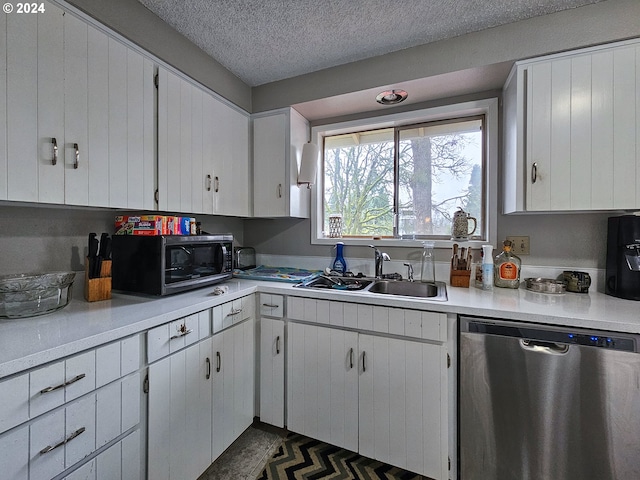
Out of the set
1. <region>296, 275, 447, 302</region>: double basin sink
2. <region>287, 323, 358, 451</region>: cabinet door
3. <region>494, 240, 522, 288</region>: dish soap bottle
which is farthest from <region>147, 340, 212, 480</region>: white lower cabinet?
<region>494, 240, 522, 288</region>: dish soap bottle

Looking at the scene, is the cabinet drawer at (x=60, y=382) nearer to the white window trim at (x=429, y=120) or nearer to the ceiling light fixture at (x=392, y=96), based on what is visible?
the white window trim at (x=429, y=120)

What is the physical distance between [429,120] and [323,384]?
6.38 ft

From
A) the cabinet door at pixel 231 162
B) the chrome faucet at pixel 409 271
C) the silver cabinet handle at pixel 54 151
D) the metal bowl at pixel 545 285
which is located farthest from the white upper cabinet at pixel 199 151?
the metal bowl at pixel 545 285

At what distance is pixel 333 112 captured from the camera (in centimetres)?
224

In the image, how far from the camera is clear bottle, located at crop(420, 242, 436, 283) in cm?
195

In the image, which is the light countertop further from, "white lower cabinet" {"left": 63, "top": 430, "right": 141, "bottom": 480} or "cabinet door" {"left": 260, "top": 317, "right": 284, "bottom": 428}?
"white lower cabinet" {"left": 63, "top": 430, "right": 141, "bottom": 480}

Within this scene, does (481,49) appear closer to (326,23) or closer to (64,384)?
(326,23)

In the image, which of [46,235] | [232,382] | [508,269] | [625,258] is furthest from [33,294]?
[625,258]

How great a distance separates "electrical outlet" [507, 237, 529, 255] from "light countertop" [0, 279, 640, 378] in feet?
0.82

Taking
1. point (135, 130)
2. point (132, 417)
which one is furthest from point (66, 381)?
point (135, 130)

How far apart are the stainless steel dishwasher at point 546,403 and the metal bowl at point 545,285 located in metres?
0.52

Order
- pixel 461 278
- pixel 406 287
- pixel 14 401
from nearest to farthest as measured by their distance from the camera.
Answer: pixel 14 401 → pixel 461 278 → pixel 406 287

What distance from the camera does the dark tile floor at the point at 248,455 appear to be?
150 centimetres

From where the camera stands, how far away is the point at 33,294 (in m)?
1.10
